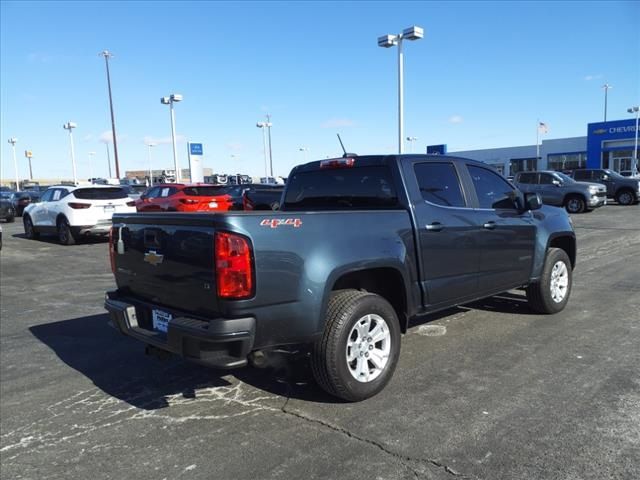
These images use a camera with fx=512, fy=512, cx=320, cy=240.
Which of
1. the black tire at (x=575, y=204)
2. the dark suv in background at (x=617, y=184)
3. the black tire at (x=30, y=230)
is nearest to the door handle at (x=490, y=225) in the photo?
the black tire at (x=30, y=230)

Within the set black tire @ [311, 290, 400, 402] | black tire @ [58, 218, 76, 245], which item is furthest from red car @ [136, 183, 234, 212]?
black tire @ [311, 290, 400, 402]

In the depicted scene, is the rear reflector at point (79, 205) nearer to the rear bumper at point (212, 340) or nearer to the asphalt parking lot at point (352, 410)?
the asphalt parking lot at point (352, 410)

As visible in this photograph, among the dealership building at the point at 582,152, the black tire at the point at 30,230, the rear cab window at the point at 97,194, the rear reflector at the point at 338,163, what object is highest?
the dealership building at the point at 582,152

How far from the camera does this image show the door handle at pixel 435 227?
14.3ft

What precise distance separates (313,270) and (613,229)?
14500mm

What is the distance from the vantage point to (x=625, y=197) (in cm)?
2466

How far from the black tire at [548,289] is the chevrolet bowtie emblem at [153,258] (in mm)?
4258

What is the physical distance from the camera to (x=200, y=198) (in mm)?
16328

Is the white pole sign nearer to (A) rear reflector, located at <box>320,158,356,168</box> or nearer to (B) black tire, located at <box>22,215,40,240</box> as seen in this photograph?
(B) black tire, located at <box>22,215,40,240</box>

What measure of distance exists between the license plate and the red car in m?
12.6

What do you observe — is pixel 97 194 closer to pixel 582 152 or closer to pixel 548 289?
pixel 548 289

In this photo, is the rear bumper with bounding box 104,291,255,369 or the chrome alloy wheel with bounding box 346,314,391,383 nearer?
the rear bumper with bounding box 104,291,255,369

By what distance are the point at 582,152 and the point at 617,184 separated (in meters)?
31.0

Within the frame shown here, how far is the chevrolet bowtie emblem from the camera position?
3.67 meters
